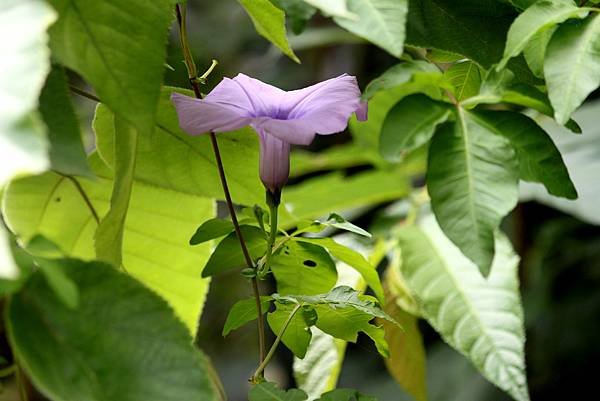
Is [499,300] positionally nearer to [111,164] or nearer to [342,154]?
[111,164]

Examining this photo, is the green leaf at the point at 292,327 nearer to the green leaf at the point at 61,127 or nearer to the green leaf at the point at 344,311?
the green leaf at the point at 344,311

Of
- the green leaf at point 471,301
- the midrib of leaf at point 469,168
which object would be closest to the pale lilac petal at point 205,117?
Result: the midrib of leaf at point 469,168

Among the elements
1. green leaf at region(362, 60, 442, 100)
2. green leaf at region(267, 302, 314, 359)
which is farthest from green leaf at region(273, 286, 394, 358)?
green leaf at region(362, 60, 442, 100)

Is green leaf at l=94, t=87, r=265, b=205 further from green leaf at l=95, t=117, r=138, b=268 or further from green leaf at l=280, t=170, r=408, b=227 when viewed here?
green leaf at l=280, t=170, r=408, b=227

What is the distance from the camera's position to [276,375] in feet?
8.07

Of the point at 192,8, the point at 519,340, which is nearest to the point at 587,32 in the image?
the point at 519,340

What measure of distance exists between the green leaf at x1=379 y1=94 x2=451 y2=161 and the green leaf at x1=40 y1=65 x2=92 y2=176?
0.45 ft

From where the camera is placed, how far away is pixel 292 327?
484 millimetres

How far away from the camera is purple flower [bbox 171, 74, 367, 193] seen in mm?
430

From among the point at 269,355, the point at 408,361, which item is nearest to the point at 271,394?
the point at 269,355

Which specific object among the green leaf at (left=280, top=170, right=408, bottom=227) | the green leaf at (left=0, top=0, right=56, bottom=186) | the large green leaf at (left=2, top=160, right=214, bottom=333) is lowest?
the green leaf at (left=280, top=170, right=408, bottom=227)

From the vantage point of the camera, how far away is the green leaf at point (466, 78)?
0.50 m

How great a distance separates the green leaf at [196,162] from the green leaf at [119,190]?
0.20ft

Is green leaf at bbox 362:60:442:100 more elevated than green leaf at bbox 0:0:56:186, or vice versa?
green leaf at bbox 0:0:56:186
